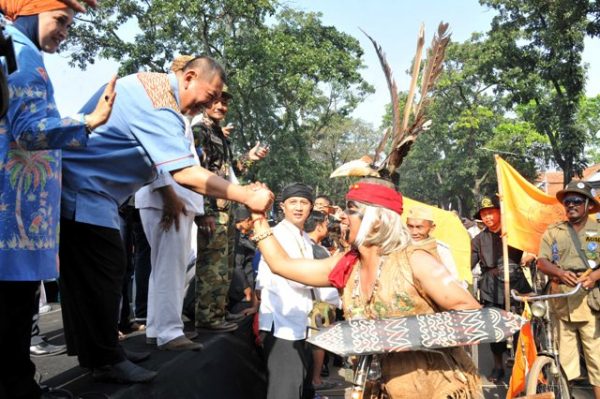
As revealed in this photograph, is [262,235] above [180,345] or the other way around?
above

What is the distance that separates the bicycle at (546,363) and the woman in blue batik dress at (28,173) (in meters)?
3.77

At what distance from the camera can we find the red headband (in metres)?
2.40

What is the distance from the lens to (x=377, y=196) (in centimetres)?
241

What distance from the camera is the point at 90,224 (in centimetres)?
256

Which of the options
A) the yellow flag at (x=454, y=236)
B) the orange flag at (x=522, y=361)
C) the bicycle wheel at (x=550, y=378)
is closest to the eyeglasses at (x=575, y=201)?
the orange flag at (x=522, y=361)

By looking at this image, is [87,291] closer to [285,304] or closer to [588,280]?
[285,304]

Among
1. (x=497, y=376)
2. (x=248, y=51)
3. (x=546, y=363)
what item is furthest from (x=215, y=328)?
(x=248, y=51)

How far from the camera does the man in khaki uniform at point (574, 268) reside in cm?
498

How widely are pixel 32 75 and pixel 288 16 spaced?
26140 millimetres

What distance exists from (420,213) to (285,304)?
2488 mm

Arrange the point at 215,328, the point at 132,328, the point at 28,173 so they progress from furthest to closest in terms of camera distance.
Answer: the point at 132,328, the point at 215,328, the point at 28,173

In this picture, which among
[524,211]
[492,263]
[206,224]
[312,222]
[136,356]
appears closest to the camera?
[136,356]

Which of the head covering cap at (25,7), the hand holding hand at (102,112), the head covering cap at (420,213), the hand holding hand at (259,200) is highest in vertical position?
the head covering cap at (25,7)

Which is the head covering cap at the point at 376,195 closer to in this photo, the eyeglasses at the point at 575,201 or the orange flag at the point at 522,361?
the orange flag at the point at 522,361
